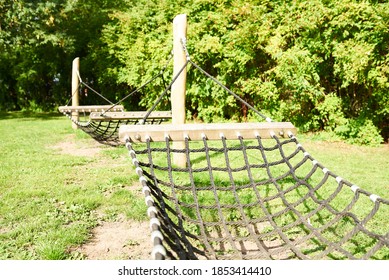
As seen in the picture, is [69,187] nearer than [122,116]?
Yes

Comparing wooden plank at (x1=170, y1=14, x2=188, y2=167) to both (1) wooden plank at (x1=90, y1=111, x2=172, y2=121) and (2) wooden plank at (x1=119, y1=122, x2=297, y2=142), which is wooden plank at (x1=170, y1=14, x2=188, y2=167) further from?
(2) wooden plank at (x1=119, y1=122, x2=297, y2=142)

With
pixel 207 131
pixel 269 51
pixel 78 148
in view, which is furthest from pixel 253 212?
pixel 269 51

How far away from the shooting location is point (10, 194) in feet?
10.7

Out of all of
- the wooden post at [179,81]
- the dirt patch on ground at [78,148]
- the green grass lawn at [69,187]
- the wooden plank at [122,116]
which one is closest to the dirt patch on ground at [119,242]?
the green grass lawn at [69,187]

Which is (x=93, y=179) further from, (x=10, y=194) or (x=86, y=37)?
(x=86, y=37)

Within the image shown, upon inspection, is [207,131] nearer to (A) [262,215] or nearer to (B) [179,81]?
(A) [262,215]

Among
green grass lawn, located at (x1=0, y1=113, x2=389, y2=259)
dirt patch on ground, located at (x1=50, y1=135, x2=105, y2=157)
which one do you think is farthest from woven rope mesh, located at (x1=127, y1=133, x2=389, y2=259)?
dirt patch on ground, located at (x1=50, y1=135, x2=105, y2=157)

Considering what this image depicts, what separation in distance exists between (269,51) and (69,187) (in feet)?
14.6

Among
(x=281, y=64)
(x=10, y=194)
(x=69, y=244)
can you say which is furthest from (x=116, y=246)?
(x=281, y=64)

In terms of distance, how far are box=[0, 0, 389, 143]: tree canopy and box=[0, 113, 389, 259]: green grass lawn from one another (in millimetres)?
811

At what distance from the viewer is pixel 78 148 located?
18.9ft

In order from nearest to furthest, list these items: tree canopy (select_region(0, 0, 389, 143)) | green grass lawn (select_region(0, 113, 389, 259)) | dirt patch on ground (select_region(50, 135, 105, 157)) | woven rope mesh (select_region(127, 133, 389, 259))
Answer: woven rope mesh (select_region(127, 133, 389, 259)), green grass lawn (select_region(0, 113, 389, 259)), dirt patch on ground (select_region(50, 135, 105, 157)), tree canopy (select_region(0, 0, 389, 143))

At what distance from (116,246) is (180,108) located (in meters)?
1.87

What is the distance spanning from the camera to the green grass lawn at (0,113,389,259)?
2.41 metres
